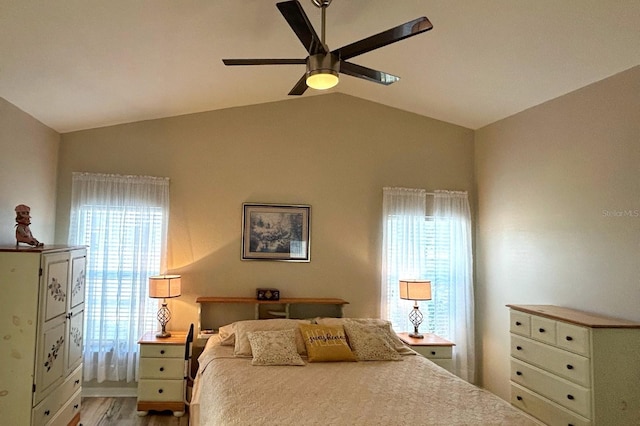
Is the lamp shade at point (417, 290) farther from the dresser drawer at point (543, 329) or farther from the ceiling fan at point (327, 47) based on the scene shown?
the ceiling fan at point (327, 47)

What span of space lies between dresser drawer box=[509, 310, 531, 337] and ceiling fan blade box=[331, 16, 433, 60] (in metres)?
2.58

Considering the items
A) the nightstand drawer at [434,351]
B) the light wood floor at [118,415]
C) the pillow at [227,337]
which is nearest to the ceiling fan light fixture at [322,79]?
the pillow at [227,337]

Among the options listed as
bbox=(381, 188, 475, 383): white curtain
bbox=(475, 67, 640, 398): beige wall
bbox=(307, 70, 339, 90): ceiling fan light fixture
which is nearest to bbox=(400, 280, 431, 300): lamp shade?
bbox=(381, 188, 475, 383): white curtain

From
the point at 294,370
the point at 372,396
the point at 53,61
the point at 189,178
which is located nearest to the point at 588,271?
the point at 372,396

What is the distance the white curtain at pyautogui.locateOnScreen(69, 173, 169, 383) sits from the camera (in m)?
4.11

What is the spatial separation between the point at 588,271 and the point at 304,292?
2.59 m

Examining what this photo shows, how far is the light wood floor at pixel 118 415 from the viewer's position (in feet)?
12.0

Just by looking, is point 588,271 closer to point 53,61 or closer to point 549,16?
point 549,16

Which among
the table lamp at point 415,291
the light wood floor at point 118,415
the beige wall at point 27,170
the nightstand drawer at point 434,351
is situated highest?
the beige wall at point 27,170

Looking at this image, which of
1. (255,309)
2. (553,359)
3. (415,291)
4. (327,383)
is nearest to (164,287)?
A: (255,309)

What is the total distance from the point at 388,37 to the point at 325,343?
7.92 feet

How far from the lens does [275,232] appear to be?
4.50 m

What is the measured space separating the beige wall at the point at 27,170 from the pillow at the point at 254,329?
6.47ft

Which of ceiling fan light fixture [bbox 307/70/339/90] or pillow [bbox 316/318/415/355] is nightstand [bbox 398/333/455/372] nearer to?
pillow [bbox 316/318/415/355]
